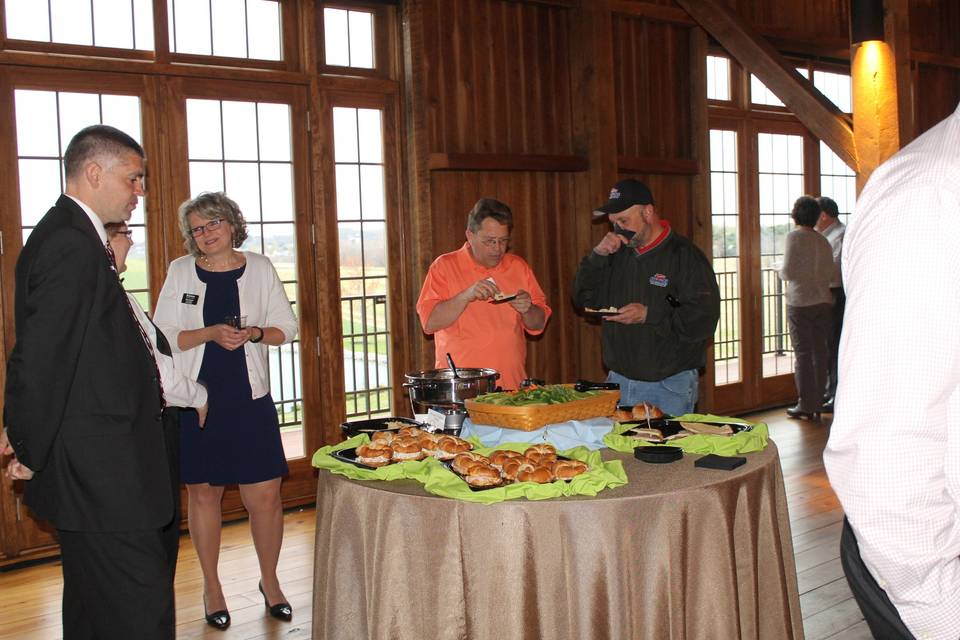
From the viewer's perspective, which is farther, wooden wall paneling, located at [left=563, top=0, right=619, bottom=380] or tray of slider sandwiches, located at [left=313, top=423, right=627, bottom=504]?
wooden wall paneling, located at [left=563, top=0, right=619, bottom=380]

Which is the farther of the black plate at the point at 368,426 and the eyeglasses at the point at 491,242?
the eyeglasses at the point at 491,242

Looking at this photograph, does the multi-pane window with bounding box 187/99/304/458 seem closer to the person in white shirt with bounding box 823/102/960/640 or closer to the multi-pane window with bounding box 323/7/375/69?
the multi-pane window with bounding box 323/7/375/69

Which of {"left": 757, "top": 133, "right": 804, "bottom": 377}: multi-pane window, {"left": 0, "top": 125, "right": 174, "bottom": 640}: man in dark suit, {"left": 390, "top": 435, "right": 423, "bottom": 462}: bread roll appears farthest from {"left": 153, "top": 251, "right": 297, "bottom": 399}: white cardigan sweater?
{"left": 757, "top": 133, "right": 804, "bottom": 377}: multi-pane window

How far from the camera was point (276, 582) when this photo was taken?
3863 mm

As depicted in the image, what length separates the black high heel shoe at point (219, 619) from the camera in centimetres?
374

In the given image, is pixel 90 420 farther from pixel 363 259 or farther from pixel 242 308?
pixel 363 259

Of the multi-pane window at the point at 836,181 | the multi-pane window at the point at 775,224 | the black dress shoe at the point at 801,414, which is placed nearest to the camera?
the black dress shoe at the point at 801,414

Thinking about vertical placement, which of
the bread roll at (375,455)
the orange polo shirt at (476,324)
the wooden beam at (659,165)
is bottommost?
the bread roll at (375,455)

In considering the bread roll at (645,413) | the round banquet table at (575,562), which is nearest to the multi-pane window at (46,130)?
the round banquet table at (575,562)

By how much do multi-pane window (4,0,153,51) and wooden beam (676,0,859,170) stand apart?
4.08 metres

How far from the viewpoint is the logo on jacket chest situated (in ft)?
12.8

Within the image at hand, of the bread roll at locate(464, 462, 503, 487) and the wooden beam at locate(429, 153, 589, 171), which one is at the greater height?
the wooden beam at locate(429, 153, 589, 171)

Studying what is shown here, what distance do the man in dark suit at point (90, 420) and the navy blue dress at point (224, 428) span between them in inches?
40.8

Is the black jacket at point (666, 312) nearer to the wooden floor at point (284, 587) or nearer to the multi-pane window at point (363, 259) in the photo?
the wooden floor at point (284, 587)
